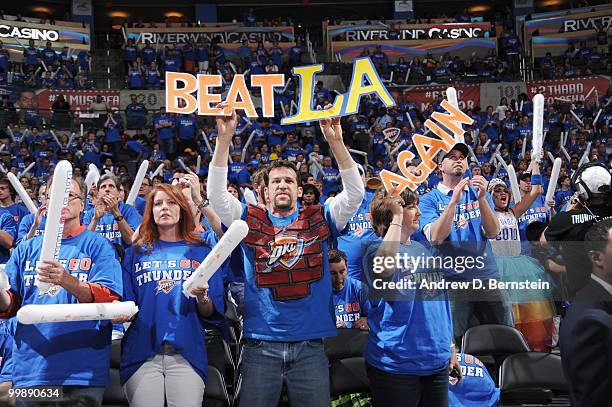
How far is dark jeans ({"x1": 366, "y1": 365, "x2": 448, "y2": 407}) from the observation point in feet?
11.3

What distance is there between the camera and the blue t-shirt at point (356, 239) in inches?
196

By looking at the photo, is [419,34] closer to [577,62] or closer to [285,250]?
[577,62]

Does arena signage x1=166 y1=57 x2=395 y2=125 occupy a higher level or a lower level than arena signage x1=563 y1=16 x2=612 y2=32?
lower

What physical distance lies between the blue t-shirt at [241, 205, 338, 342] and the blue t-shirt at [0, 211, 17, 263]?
2.50 metres

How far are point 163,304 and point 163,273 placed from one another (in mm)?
143

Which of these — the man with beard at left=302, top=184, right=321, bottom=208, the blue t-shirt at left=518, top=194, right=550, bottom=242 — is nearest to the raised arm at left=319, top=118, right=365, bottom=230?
the man with beard at left=302, top=184, right=321, bottom=208

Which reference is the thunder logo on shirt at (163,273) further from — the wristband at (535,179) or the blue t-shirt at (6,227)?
the wristband at (535,179)

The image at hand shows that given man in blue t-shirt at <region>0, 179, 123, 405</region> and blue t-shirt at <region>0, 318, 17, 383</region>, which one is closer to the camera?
man in blue t-shirt at <region>0, 179, 123, 405</region>

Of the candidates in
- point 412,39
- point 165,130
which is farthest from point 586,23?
point 165,130

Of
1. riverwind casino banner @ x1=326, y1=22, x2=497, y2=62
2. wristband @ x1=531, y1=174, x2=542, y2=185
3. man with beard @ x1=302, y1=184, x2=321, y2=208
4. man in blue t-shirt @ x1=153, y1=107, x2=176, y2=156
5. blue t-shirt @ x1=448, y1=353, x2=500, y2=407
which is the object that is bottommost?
blue t-shirt @ x1=448, y1=353, x2=500, y2=407

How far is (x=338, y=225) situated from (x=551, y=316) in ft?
5.07

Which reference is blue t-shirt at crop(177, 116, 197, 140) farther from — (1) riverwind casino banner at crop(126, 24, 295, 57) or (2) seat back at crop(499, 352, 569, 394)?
(2) seat back at crop(499, 352, 569, 394)

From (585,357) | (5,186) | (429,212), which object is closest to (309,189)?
(429,212)

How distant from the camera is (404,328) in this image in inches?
138
